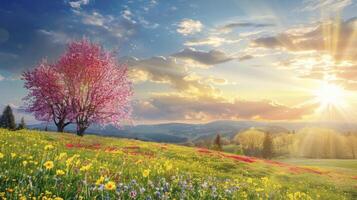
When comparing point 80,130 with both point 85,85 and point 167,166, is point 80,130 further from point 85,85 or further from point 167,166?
point 167,166

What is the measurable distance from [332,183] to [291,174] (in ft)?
12.8

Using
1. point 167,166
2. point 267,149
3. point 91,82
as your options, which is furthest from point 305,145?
point 167,166

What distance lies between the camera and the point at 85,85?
54.6m

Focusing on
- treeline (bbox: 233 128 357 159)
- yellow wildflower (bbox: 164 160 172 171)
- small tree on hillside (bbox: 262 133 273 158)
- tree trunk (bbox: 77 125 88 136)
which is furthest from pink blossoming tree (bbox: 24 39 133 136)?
treeline (bbox: 233 128 357 159)

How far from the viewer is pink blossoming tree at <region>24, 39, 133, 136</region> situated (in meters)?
54.0

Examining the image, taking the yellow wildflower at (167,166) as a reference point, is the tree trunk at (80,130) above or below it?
above

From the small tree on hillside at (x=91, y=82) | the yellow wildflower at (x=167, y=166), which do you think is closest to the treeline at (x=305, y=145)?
the small tree on hillside at (x=91, y=82)

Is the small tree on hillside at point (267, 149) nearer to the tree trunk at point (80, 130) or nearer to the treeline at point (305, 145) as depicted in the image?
the treeline at point (305, 145)

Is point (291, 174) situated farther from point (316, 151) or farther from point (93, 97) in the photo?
point (316, 151)

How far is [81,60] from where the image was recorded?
54312 millimetres

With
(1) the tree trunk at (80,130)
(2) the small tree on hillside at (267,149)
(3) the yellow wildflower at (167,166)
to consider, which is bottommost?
(2) the small tree on hillside at (267,149)

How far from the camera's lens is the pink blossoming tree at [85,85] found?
54.0 metres

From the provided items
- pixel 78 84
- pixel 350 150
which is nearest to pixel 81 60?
pixel 78 84

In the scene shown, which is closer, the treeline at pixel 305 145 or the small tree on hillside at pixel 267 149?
the small tree on hillside at pixel 267 149
